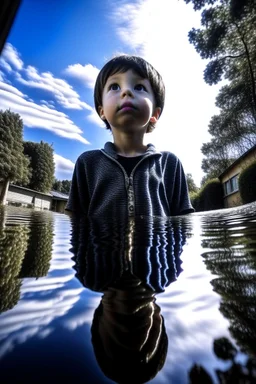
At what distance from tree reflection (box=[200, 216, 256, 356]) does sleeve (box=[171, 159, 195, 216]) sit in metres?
1.10

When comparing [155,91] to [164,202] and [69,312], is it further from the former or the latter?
[69,312]

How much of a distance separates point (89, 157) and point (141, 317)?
A: 1365 mm

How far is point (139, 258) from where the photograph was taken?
0.20m

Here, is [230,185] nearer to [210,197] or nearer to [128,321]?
[210,197]

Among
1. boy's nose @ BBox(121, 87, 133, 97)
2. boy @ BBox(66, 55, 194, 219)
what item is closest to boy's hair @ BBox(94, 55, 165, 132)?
boy @ BBox(66, 55, 194, 219)

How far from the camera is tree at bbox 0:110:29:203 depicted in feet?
54.1

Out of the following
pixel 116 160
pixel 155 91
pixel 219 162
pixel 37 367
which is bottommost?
pixel 37 367

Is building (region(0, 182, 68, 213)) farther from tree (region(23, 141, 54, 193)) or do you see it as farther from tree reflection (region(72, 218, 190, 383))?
tree reflection (region(72, 218, 190, 383))

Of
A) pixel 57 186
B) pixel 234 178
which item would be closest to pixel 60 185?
pixel 57 186

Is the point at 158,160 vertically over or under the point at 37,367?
over

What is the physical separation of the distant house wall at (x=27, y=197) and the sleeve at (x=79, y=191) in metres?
15.7

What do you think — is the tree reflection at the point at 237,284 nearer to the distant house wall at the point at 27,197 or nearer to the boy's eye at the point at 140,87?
the boy's eye at the point at 140,87

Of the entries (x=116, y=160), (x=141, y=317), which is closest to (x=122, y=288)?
(x=141, y=317)

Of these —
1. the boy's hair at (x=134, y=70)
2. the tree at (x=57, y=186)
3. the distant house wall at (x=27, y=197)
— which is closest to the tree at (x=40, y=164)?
the distant house wall at (x=27, y=197)
